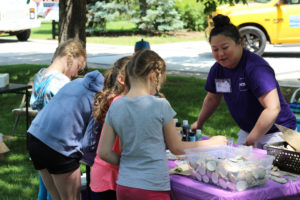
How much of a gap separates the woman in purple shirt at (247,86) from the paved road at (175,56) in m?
6.50

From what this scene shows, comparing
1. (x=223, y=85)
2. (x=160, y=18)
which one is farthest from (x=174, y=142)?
(x=160, y=18)

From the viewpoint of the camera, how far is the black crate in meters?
3.01

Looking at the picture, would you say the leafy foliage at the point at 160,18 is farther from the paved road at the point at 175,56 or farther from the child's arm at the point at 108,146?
the child's arm at the point at 108,146

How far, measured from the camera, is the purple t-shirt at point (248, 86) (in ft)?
11.2

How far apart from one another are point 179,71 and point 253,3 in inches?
173

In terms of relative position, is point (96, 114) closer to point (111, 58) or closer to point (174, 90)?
point (174, 90)

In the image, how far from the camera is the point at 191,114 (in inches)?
316

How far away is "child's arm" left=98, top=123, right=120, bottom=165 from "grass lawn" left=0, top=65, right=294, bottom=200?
2426 mm

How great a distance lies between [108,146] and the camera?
289 centimetres

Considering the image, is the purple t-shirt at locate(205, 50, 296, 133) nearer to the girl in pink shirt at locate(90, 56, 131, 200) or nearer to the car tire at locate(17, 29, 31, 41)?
the girl in pink shirt at locate(90, 56, 131, 200)

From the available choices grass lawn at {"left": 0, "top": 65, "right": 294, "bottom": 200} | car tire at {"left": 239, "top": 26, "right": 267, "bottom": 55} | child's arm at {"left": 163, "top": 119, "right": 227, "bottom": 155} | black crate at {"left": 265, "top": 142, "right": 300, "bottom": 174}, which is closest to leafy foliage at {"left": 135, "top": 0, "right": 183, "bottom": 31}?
car tire at {"left": 239, "top": 26, "right": 267, "bottom": 55}

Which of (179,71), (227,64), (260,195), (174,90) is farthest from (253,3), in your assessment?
(260,195)

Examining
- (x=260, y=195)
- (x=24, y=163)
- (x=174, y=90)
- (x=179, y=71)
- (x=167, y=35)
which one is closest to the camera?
(x=260, y=195)

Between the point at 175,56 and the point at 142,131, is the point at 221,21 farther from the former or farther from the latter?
the point at 175,56
